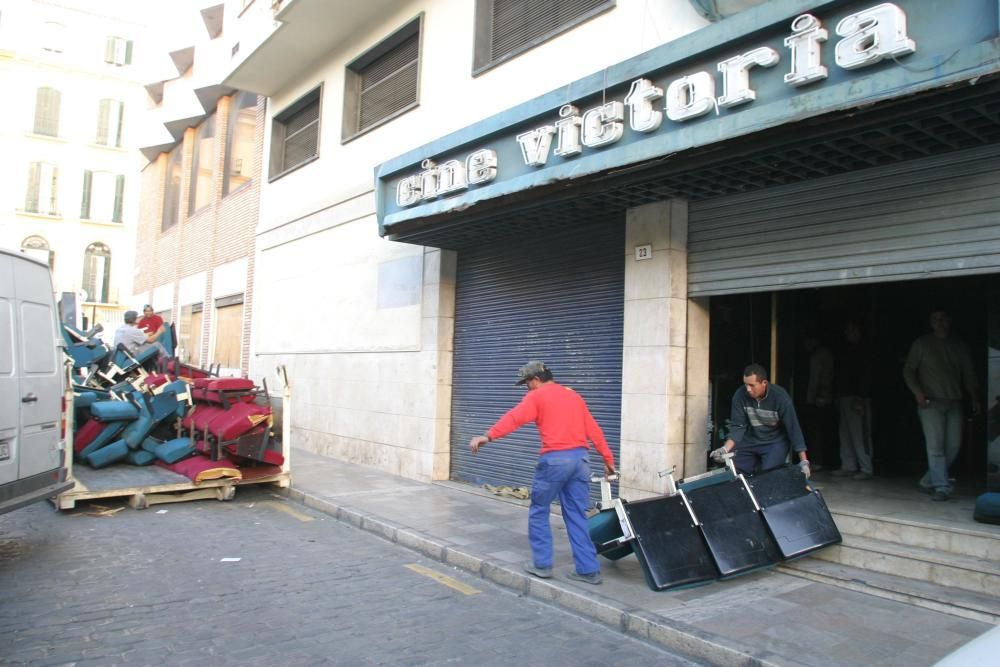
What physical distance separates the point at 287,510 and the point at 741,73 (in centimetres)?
679

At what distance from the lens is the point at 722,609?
486 centimetres

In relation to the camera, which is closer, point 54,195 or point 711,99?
point 711,99

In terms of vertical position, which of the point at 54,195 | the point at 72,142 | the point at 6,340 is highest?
the point at 72,142

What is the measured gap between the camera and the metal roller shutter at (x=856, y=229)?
17.2 ft

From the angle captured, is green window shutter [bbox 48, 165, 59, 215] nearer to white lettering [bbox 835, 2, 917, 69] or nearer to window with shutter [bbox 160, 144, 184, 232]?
window with shutter [bbox 160, 144, 184, 232]

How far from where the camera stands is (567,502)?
5.50 metres

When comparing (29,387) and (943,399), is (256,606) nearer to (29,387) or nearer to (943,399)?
(29,387)

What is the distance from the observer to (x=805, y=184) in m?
6.27

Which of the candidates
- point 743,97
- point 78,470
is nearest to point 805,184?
point 743,97

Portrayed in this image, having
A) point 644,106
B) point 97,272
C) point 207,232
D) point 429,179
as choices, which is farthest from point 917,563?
point 97,272

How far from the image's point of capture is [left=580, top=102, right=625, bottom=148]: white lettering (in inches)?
242

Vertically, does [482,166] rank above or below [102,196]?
below

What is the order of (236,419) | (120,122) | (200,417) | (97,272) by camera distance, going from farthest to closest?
(120,122) < (97,272) < (200,417) < (236,419)

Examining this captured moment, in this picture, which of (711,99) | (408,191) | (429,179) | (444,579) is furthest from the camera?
(408,191)
